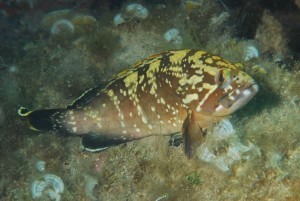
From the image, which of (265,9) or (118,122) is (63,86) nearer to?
(118,122)

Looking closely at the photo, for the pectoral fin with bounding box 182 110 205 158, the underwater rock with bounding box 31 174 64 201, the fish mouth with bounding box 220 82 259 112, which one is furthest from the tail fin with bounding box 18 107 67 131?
the fish mouth with bounding box 220 82 259 112

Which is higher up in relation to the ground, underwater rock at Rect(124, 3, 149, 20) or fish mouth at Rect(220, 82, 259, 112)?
fish mouth at Rect(220, 82, 259, 112)

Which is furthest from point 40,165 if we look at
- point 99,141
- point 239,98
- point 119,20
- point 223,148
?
point 119,20

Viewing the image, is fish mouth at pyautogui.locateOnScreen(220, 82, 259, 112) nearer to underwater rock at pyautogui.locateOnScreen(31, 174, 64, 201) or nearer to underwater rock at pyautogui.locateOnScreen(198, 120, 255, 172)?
underwater rock at pyautogui.locateOnScreen(198, 120, 255, 172)

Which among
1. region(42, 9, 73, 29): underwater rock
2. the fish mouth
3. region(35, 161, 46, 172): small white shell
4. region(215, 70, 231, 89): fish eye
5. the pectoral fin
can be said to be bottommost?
region(35, 161, 46, 172): small white shell

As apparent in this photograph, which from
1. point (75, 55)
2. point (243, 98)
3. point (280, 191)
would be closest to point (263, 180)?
point (280, 191)

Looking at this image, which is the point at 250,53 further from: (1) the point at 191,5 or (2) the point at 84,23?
(2) the point at 84,23
